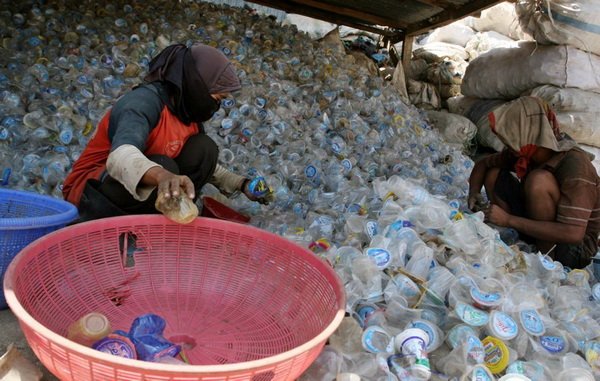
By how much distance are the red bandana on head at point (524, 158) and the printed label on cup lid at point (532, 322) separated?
3.34 ft

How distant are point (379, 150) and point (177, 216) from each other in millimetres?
2763

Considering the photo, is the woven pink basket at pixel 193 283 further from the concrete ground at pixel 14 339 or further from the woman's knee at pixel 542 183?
the woman's knee at pixel 542 183

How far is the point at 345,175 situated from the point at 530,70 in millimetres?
2433

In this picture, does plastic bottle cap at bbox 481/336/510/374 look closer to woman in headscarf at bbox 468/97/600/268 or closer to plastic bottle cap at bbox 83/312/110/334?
woman in headscarf at bbox 468/97/600/268

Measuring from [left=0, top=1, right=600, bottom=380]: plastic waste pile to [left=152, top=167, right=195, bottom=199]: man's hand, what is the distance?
66cm

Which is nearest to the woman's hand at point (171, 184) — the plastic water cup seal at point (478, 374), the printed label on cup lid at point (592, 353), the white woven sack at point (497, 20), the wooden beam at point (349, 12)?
the plastic water cup seal at point (478, 374)

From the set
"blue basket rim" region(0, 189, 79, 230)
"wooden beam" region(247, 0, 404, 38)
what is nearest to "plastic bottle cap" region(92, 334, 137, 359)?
"blue basket rim" region(0, 189, 79, 230)

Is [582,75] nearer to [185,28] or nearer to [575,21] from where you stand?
[575,21]

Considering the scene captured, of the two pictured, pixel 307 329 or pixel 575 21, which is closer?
pixel 307 329

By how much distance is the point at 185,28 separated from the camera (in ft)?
15.3

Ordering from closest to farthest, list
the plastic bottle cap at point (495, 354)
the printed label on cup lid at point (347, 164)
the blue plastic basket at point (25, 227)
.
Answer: the blue plastic basket at point (25, 227)
the plastic bottle cap at point (495, 354)
the printed label on cup lid at point (347, 164)

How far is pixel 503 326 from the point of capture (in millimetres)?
1683

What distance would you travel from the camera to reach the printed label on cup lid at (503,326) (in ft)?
5.43

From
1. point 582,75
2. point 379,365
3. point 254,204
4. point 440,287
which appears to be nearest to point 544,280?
point 440,287
